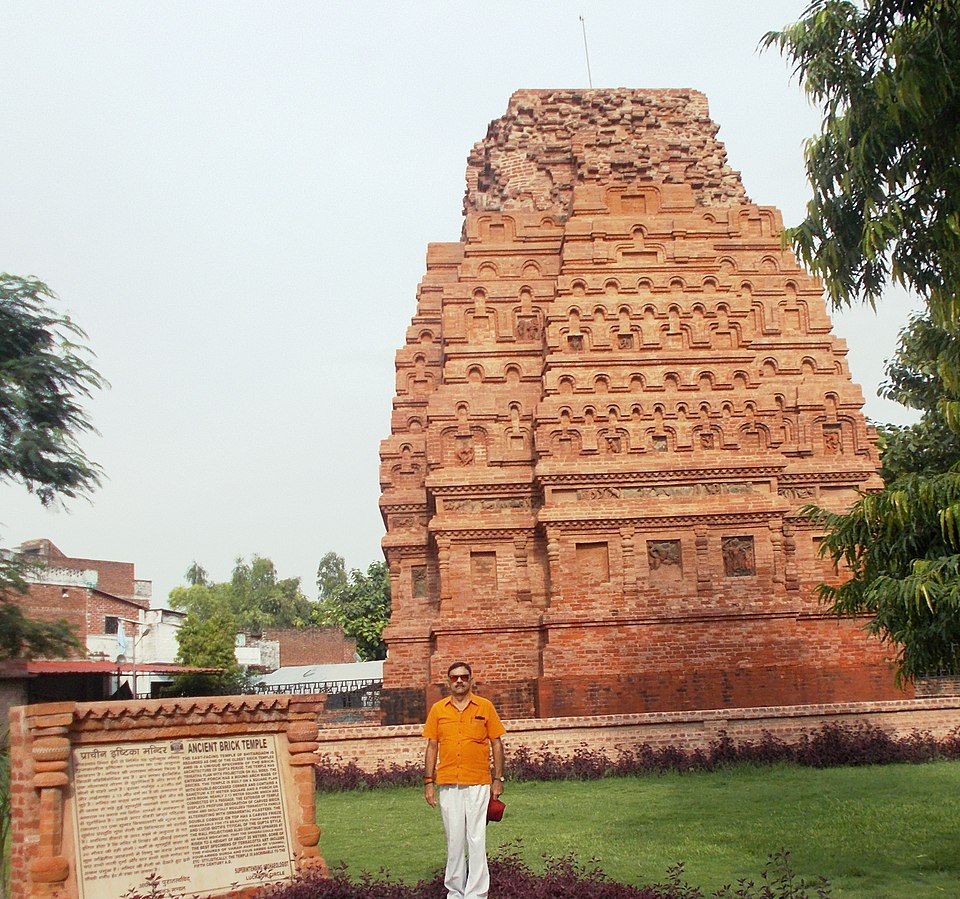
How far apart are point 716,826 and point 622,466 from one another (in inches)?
357

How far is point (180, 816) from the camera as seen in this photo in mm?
7008

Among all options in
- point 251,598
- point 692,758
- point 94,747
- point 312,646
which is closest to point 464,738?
point 94,747

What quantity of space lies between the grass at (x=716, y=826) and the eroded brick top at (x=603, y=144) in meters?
14.4

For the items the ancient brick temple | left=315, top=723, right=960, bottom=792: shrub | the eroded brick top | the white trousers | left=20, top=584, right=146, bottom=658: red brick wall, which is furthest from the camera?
left=20, top=584, right=146, bottom=658: red brick wall

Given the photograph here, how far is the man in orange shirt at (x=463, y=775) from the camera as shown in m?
6.98

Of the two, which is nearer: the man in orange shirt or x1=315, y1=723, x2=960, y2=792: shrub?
the man in orange shirt

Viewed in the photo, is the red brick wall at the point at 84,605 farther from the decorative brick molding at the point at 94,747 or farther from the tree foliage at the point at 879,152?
the tree foliage at the point at 879,152

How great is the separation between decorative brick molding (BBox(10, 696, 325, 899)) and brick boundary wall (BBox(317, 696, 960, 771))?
8061mm

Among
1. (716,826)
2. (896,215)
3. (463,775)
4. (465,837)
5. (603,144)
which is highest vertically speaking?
(603,144)

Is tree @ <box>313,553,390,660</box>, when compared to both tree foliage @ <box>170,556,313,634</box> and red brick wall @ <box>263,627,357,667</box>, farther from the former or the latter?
tree foliage @ <box>170,556,313,634</box>

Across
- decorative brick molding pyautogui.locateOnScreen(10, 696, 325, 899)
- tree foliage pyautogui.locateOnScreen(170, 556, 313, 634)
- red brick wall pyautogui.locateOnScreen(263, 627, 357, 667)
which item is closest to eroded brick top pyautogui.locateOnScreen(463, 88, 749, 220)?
decorative brick molding pyautogui.locateOnScreen(10, 696, 325, 899)

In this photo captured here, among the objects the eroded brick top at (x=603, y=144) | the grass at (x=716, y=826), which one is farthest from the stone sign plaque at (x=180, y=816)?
the eroded brick top at (x=603, y=144)

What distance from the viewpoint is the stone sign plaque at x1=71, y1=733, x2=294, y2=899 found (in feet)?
22.1

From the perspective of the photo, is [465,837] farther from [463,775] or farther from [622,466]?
[622,466]
